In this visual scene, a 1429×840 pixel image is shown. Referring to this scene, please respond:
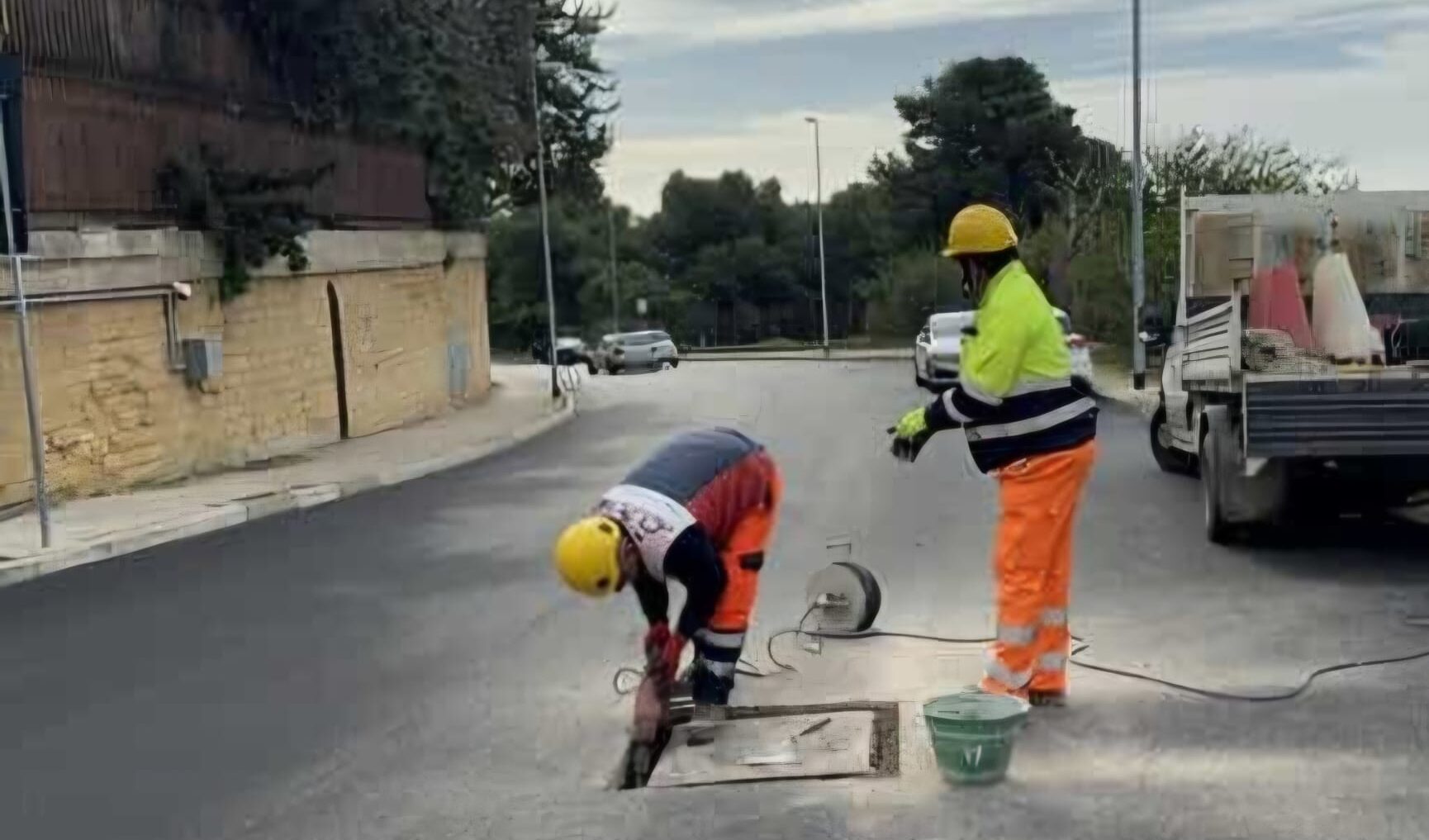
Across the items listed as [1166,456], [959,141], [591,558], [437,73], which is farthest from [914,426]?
[437,73]

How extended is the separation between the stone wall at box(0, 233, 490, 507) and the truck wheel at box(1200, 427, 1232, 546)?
10339 mm

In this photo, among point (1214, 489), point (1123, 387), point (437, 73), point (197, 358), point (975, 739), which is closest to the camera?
point (975, 739)

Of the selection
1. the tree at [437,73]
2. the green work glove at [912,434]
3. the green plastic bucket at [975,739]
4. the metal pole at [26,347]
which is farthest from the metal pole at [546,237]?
the green plastic bucket at [975,739]

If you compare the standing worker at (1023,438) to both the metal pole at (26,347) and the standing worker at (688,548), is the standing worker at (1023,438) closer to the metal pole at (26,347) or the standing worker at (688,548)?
the standing worker at (688,548)

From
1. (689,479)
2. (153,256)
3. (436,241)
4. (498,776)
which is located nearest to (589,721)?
(498,776)

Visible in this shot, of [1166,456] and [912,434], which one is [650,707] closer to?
[912,434]

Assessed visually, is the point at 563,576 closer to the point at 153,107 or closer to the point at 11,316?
the point at 11,316

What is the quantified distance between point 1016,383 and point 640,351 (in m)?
2.37

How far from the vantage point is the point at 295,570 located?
1094 cm

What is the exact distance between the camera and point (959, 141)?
13578 millimetres

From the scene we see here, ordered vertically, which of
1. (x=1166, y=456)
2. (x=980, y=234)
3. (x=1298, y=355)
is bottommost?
(x=1166, y=456)

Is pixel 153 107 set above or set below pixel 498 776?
above

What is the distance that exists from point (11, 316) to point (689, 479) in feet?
34.5

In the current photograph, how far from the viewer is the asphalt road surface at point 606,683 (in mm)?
5215
